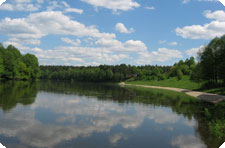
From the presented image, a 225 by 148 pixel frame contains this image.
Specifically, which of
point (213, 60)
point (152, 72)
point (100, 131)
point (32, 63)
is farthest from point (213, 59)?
point (152, 72)

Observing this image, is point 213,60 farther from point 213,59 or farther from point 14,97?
point 14,97

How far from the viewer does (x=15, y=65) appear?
111 m

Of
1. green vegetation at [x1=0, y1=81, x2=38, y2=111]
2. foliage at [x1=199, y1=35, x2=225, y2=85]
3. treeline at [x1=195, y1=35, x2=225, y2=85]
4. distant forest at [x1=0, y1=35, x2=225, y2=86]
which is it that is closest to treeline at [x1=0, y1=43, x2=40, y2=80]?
distant forest at [x1=0, y1=35, x2=225, y2=86]

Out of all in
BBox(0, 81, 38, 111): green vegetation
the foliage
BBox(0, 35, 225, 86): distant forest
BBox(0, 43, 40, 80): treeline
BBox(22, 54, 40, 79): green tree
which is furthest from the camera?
BBox(22, 54, 40, 79): green tree

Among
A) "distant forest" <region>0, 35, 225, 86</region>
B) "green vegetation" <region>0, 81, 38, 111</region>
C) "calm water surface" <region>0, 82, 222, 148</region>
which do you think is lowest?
"calm water surface" <region>0, 82, 222, 148</region>

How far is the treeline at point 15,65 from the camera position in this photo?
358ft

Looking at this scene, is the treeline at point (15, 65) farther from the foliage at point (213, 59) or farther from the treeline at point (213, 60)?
the foliage at point (213, 59)

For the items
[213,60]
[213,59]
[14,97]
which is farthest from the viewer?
[213,59]

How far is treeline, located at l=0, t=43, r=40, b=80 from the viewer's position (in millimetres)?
109000

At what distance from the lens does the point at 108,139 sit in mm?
18562

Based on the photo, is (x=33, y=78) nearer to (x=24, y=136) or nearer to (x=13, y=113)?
(x=13, y=113)

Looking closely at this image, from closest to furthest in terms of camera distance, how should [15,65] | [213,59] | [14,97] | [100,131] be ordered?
1. [100,131]
2. [14,97]
3. [213,59]
4. [15,65]

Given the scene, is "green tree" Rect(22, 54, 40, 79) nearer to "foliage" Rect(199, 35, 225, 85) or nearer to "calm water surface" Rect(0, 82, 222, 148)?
"foliage" Rect(199, 35, 225, 85)

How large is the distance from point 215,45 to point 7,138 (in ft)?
213
